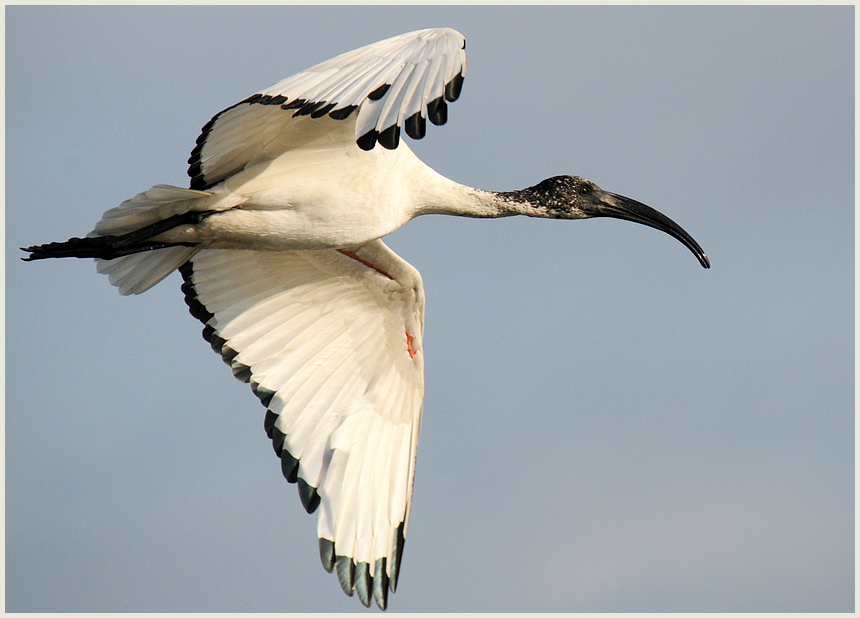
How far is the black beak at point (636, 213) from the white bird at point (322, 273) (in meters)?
0.01

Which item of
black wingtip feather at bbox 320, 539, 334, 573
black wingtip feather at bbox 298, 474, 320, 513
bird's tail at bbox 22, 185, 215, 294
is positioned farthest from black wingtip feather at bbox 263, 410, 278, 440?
bird's tail at bbox 22, 185, 215, 294

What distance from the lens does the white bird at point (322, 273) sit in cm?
700

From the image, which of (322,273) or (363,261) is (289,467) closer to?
(322,273)

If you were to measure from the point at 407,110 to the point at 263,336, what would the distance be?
345 cm

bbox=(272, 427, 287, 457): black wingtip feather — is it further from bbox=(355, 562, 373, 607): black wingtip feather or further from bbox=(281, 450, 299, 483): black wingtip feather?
bbox=(355, 562, 373, 607): black wingtip feather

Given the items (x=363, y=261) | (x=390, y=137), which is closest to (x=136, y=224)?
(x=363, y=261)

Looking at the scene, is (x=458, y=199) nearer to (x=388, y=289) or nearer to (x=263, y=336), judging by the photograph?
(x=388, y=289)

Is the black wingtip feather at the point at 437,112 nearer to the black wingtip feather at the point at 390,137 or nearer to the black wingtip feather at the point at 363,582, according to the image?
the black wingtip feather at the point at 390,137

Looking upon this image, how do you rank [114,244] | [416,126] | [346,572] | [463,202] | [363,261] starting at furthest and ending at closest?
[363,261], [346,572], [463,202], [114,244], [416,126]

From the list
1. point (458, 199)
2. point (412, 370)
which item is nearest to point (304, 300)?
point (412, 370)

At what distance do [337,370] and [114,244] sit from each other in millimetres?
1986

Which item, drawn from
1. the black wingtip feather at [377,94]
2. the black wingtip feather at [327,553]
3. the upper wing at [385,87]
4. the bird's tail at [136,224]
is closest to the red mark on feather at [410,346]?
the black wingtip feather at [327,553]

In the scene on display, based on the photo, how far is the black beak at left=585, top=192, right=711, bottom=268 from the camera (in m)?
8.45

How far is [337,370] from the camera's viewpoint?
27.5 feet
